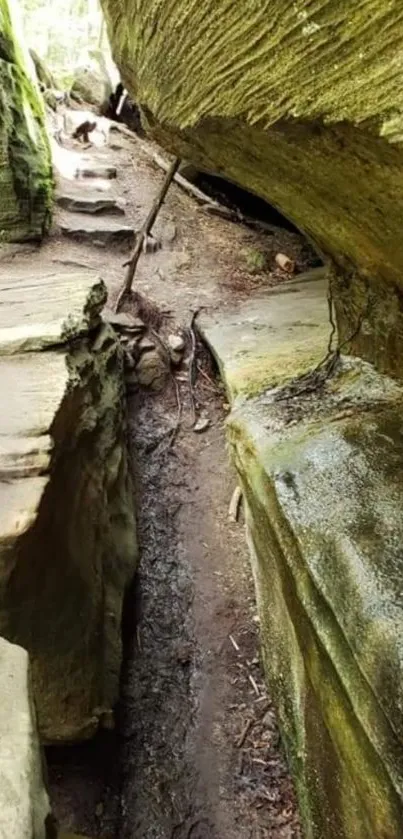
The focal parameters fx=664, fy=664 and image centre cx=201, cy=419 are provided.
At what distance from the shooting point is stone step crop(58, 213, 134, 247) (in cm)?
827

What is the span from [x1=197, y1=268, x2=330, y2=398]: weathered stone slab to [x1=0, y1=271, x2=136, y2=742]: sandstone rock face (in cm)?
104

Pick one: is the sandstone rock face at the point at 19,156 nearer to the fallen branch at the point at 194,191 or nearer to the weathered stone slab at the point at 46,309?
the weathered stone slab at the point at 46,309

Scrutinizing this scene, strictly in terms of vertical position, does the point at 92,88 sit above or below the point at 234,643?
above

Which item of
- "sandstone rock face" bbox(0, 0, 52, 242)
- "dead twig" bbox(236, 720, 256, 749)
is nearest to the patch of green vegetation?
"sandstone rock face" bbox(0, 0, 52, 242)

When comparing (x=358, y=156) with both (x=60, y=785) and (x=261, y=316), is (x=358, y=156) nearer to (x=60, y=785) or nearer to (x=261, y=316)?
(x=60, y=785)

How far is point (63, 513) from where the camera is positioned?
3.54m

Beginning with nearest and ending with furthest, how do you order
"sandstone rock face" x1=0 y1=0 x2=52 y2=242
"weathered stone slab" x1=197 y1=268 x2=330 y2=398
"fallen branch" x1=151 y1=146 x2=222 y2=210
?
"weathered stone slab" x1=197 y1=268 x2=330 y2=398
"sandstone rock face" x1=0 y1=0 x2=52 y2=242
"fallen branch" x1=151 y1=146 x2=222 y2=210

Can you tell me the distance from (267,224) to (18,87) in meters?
3.82

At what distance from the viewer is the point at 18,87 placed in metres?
8.68

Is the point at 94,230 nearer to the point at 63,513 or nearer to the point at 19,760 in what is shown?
the point at 63,513

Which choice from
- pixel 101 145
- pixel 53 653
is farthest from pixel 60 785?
pixel 101 145

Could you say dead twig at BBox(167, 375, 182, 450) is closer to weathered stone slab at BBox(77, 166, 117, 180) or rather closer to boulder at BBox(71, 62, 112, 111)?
weathered stone slab at BBox(77, 166, 117, 180)

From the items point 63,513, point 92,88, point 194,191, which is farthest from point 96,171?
point 63,513

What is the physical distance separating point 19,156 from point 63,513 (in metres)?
5.96
